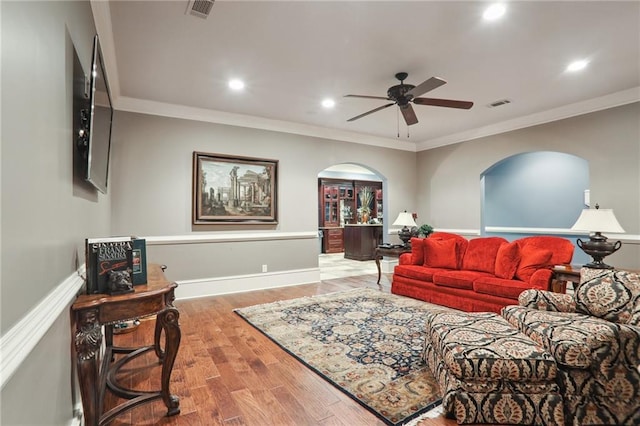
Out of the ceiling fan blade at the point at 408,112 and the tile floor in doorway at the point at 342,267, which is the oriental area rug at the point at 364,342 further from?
the ceiling fan blade at the point at 408,112

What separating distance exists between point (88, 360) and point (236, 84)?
3.35m

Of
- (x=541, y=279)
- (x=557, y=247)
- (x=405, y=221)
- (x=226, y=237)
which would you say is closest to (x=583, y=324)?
(x=541, y=279)

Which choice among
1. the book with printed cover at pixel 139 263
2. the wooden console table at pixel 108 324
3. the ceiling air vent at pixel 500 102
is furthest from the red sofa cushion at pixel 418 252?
the book with printed cover at pixel 139 263

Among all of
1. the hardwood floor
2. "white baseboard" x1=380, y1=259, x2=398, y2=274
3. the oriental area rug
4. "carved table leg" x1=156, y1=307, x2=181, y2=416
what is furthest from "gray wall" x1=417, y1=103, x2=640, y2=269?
"carved table leg" x1=156, y1=307, x2=181, y2=416

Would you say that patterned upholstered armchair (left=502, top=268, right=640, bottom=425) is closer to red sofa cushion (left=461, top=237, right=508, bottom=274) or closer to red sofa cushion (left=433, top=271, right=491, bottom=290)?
red sofa cushion (left=433, top=271, right=491, bottom=290)

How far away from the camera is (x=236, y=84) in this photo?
3947 millimetres

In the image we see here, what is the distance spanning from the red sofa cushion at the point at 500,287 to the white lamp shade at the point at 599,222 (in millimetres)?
812

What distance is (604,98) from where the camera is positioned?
14.4 feet

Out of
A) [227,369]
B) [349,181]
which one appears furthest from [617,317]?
[349,181]

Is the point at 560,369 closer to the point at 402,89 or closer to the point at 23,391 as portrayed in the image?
the point at 23,391

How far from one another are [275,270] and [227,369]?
2973 mm

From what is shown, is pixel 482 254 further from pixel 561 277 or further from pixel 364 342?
pixel 364 342

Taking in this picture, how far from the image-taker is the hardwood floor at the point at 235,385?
6.19 feet

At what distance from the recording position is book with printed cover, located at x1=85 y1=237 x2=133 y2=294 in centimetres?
170
